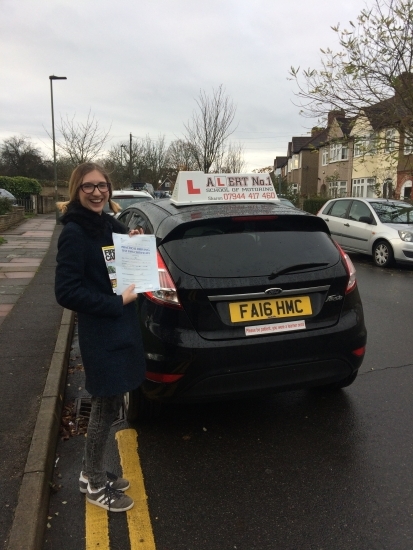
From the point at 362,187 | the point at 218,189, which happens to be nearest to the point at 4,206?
the point at 218,189

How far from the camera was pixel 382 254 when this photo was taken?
34.2 feet

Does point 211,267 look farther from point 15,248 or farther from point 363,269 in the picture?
point 15,248

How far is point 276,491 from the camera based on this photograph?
8.80 feet

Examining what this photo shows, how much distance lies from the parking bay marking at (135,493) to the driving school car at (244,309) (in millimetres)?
219

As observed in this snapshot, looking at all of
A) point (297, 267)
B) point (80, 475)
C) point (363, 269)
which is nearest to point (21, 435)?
point (80, 475)

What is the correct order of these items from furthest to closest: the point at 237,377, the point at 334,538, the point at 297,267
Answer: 1. the point at 297,267
2. the point at 237,377
3. the point at 334,538

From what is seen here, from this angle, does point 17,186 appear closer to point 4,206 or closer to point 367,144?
point 4,206

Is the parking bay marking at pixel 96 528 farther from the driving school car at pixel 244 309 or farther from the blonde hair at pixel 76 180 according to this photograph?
the blonde hair at pixel 76 180

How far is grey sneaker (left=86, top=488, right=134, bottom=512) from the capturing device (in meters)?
2.52

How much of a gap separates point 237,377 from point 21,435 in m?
1.53

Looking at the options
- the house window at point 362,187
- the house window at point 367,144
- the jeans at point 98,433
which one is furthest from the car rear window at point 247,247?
the house window at point 362,187

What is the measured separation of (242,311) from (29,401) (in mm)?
1902

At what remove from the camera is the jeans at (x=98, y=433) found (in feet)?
8.09

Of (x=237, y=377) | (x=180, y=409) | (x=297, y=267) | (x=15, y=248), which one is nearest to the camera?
(x=237, y=377)
